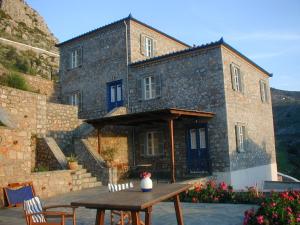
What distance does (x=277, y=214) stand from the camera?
5.23 m

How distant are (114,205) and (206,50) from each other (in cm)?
1175

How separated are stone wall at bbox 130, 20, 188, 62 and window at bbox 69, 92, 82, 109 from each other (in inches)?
176

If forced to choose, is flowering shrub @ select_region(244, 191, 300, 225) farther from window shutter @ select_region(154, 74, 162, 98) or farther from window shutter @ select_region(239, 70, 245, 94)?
window shutter @ select_region(239, 70, 245, 94)

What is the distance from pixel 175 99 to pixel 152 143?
8.69 feet

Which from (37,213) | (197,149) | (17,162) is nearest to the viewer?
(37,213)

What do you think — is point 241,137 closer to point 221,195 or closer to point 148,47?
point 221,195

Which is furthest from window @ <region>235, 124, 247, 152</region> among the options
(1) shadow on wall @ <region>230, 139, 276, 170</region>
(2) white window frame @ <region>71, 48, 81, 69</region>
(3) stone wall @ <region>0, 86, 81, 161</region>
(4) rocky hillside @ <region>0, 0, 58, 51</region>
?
(4) rocky hillside @ <region>0, 0, 58, 51</region>

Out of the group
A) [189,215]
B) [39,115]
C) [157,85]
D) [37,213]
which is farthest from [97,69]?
[37,213]

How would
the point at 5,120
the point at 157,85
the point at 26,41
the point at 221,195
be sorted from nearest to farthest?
the point at 221,195, the point at 5,120, the point at 157,85, the point at 26,41

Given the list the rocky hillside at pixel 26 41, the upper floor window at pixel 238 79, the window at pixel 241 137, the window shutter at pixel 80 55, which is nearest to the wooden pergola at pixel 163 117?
the window at pixel 241 137

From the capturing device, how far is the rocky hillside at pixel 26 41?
3253 centimetres

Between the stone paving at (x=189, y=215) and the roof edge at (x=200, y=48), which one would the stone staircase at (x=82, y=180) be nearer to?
the stone paving at (x=189, y=215)

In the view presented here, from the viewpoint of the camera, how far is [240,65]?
16.0 metres

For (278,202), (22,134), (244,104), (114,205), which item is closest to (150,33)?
(244,104)
